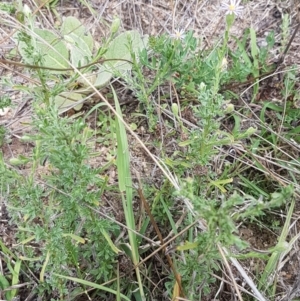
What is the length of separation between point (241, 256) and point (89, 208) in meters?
0.46

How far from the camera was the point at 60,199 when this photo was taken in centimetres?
143

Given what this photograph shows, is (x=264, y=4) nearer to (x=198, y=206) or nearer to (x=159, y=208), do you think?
(x=159, y=208)

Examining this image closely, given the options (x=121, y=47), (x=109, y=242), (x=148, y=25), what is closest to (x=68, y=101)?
(x=121, y=47)

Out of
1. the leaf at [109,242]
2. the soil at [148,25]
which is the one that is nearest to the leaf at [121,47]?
the soil at [148,25]

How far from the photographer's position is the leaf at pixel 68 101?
1938mm

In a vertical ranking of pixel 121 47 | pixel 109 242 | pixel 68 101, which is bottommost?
pixel 109 242

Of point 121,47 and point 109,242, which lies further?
point 121,47

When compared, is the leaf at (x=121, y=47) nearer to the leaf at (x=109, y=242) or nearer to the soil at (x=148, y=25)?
the soil at (x=148, y=25)

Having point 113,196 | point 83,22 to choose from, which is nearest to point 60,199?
point 113,196

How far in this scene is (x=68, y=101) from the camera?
1966mm

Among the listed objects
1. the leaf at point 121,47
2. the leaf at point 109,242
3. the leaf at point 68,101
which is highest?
the leaf at point 121,47

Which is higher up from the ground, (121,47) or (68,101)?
(121,47)

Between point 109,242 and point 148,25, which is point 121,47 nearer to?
point 148,25

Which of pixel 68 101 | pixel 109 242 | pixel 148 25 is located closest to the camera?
pixel 109 242
